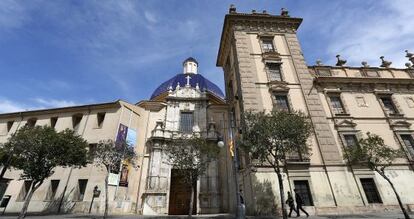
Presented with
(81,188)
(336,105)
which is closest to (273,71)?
(336,105)

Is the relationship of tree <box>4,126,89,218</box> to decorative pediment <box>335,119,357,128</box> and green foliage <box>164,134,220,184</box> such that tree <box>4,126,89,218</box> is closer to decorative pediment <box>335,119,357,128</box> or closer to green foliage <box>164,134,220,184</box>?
green foliage <box>164,134,220,184</box>

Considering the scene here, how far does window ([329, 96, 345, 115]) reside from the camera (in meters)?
20.6

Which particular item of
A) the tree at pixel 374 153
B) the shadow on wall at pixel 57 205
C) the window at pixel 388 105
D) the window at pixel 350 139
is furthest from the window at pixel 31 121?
the window at pixel 388 105

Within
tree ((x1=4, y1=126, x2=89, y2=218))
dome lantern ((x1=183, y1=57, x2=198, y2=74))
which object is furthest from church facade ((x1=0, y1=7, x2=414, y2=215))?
dome lantern ((x1=183, y1=57, x2=198, y2=74))

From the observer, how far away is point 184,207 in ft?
73.2

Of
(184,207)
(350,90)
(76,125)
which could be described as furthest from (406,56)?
(76,125)

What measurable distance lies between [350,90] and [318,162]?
8850mm

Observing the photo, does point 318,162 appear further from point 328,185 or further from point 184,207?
point 184,207

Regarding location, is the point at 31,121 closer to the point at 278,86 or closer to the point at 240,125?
the point at 240,125

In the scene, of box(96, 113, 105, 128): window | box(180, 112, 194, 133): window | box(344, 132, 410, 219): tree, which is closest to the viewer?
box(344, 132, 410, 219): tree

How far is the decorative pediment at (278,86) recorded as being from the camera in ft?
66.8

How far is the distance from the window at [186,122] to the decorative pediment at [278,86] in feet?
33.4

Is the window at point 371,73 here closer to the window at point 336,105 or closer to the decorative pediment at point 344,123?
the window at point 336,105

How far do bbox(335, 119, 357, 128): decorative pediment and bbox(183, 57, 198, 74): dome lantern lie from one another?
29.6 m
